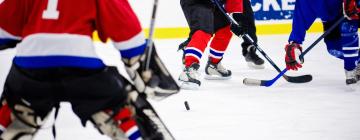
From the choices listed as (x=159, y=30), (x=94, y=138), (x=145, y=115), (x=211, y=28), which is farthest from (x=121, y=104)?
(x=159, y=30)

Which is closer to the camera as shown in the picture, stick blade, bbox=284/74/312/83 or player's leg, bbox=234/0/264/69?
stick blade, bbox=284/74/312/83

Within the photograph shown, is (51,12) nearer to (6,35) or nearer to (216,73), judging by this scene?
(6,35)

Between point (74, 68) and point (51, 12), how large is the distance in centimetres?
14

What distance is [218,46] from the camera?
3.46 m

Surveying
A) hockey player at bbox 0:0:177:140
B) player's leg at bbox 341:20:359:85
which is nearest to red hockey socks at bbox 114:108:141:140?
hockey player at bbox 0:0:177:140

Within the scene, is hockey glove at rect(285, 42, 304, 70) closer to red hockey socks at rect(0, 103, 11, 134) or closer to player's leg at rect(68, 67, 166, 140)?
player's leg at rect(68, 67, 166, 140)

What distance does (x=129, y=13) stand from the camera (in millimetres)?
1242

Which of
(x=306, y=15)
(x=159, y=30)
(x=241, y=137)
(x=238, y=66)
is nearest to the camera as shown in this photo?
(x=241, y=137)

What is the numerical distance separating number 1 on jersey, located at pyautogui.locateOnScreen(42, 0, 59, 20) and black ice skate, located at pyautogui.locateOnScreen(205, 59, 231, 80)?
7.66 ft

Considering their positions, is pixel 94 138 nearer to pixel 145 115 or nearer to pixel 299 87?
pixel 145 115

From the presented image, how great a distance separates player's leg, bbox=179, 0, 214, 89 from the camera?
299 centimetres

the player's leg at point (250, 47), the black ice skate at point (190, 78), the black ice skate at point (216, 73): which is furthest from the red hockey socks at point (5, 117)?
the player's leg at point (250, 47)

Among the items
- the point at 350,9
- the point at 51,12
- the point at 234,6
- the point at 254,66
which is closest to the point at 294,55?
the point at 350,9

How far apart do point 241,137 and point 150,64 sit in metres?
0.84
